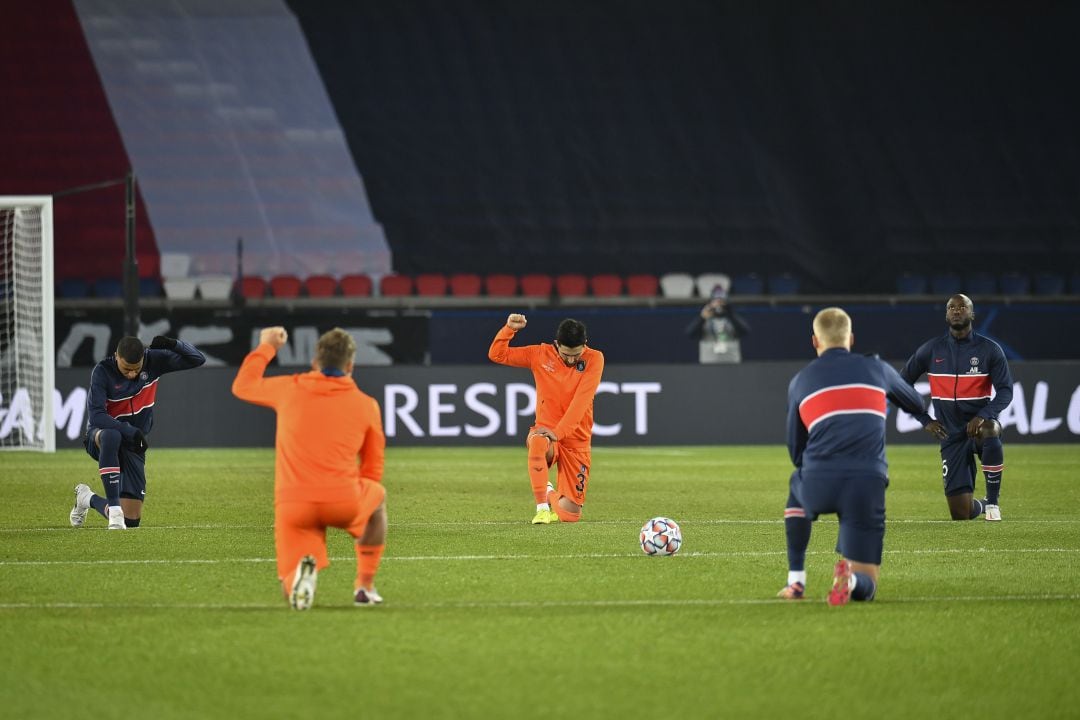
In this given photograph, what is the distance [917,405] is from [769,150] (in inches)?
1041

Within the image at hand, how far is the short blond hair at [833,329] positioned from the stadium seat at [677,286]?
22022mm

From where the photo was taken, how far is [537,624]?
764 cm

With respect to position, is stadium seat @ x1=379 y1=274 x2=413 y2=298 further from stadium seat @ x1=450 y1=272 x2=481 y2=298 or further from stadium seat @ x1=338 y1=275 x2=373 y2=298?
Result: stadium seat @ x1=450 y1=272 x2=481 y2=298

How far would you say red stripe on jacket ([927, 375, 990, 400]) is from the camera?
13.3 metres

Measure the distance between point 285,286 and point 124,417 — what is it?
17912 millimetres

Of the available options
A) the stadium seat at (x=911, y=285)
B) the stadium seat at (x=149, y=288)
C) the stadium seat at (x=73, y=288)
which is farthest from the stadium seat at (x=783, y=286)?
the stadium seat at (x=73, y=288)

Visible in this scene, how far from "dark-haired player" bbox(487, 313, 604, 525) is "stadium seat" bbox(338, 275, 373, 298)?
57.8ft

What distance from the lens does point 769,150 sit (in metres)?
34.3

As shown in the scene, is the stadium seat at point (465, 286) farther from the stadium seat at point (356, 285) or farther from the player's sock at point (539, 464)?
the player's sock at point (539, 464)

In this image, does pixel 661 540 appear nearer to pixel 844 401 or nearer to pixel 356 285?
pixel 844 401

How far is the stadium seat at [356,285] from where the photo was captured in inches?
1201

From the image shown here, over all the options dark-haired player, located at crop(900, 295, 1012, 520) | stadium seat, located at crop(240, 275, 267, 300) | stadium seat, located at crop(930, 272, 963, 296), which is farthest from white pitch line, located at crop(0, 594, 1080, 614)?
stadium seat, located at crop(930, 272, 963, 296)

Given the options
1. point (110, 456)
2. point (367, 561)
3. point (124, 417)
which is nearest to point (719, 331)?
point (124, 417)

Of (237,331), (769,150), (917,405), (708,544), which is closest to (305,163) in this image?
(237,331)
